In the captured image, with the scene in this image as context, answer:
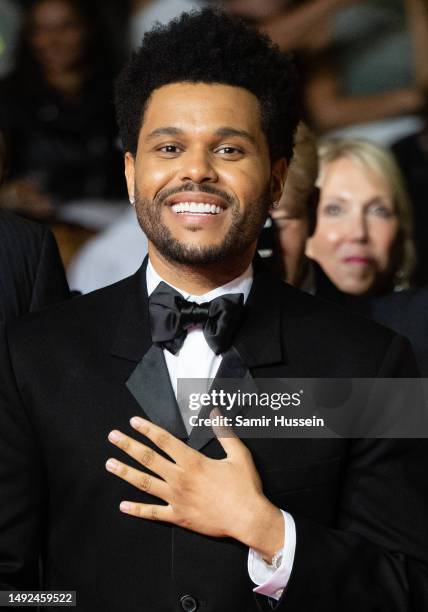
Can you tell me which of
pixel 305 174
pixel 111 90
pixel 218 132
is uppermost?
pixel 111 90

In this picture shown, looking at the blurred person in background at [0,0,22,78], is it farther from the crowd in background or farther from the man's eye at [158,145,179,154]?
the man's eye at [158,145,179,154]

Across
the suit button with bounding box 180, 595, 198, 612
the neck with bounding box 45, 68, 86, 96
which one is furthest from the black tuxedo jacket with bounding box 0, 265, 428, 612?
the neck with bounding box 45, 68, 86, 96

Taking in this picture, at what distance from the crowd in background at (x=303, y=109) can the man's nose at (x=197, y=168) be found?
5.36 ft

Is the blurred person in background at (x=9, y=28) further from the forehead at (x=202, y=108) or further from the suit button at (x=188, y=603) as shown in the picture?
the suit button at (x=188, y=603)

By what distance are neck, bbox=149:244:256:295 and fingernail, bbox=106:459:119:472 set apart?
0.32m

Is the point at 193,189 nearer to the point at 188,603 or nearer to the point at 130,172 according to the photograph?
the point at 130,172

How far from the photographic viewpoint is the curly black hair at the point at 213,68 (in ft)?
6.32

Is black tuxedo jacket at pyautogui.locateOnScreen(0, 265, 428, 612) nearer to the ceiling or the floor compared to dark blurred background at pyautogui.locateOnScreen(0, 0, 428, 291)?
nearer to the floor

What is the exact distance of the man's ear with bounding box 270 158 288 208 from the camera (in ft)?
6.53

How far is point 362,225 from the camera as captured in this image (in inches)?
136

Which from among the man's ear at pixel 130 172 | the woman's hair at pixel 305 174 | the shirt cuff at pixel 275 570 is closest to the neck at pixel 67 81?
the woman's hair at pixel 305 174

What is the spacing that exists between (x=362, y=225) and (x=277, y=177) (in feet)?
4.87

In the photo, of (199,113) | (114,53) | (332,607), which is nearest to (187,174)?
(199,113)

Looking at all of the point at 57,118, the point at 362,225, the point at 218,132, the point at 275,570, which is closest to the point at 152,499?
the point at 275,570
